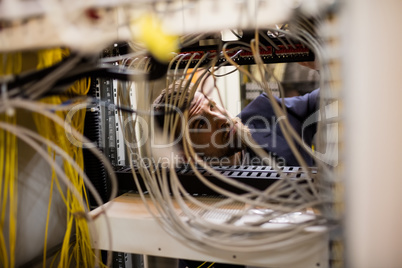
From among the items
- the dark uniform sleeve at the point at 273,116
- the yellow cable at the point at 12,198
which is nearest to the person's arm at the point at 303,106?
the dark uniform sleeve at the point at 273,116

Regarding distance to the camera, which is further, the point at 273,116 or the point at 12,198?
the point at 273,116

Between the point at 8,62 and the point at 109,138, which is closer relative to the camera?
the point at 8,62

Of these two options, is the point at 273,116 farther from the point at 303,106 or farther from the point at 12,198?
the point at 12,198

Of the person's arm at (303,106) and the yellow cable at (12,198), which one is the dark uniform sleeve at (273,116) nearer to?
the person's arm at (303,106)

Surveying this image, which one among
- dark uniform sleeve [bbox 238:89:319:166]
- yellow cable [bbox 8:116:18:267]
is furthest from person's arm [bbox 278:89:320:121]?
yellow cable [bbox 8:116:18:267]

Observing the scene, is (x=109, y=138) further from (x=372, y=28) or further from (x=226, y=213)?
(x=372, y=28)

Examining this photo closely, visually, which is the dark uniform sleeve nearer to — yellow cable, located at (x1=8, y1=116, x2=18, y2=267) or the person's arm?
the person's arm

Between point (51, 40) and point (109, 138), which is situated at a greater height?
point (51, 40)

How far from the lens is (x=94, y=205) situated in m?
0.90

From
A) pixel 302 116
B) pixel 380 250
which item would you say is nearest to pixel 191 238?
pixel 380 250

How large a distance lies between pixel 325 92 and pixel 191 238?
39 cm

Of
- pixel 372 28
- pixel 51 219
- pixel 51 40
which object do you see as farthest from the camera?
pixel 51 219

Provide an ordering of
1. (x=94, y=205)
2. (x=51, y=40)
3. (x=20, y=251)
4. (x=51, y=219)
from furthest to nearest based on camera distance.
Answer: (x=94, y=205) → (x=51, y=219) → (x=20, y=251) → (x=51, y=40)

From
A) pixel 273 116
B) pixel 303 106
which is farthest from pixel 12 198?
pixel 303 106
